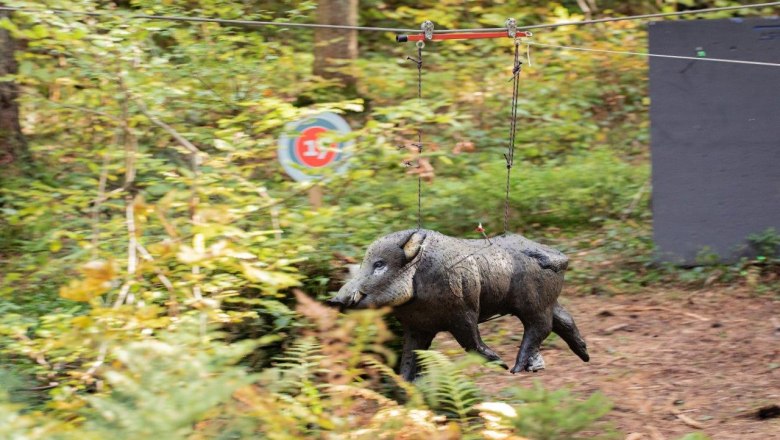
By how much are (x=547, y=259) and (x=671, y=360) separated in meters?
2.20

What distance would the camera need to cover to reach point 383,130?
22.1ft

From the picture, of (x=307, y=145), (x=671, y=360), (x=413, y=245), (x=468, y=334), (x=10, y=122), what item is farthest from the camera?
(x=10, y=122)

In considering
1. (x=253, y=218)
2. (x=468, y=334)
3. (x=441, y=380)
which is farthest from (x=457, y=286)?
(x=253, y=218)

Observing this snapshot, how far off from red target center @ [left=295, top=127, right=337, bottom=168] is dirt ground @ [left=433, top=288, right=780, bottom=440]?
164cm

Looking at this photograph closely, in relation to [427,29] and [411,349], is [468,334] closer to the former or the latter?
[411,349]

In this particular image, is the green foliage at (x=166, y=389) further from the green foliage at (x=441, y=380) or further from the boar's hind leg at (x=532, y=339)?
the boar's hind leg at (x=532, y=339)

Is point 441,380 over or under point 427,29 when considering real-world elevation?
under

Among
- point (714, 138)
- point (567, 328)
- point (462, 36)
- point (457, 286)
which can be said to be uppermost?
point (462, 36)

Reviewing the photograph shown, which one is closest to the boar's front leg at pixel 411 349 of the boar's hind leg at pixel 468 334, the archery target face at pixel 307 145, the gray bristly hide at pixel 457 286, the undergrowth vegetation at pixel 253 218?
the gray bristly hide at pixel 457 286

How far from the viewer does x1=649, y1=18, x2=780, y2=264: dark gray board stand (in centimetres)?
849

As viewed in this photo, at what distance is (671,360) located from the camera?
270 inches

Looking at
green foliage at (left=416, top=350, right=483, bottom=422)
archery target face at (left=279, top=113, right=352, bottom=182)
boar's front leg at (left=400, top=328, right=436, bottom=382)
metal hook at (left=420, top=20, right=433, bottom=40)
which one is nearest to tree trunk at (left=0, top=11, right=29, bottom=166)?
archery target face at (left=279, top=113, right=352, bottom=182)

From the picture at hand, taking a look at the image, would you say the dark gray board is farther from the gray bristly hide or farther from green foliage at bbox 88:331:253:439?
green foliage at bbox 88:331:253:439

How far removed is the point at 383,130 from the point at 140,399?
3.38 meters
